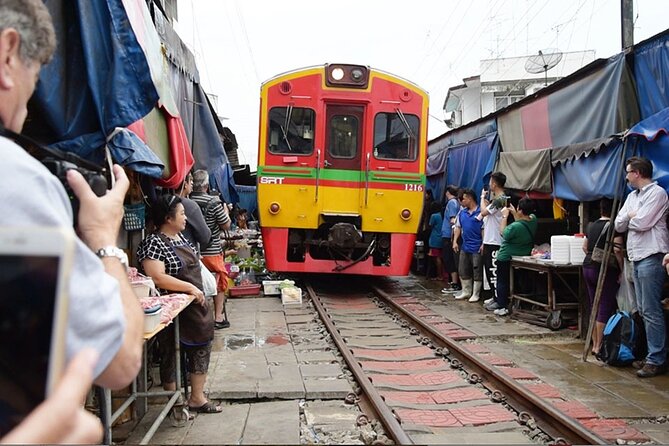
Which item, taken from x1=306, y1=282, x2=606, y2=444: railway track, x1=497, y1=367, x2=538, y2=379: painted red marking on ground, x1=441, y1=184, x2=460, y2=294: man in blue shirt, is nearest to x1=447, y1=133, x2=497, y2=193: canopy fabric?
x1=441, y1=184, x2=460, y2=294: man in blue shirt

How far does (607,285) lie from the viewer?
595 centimetres

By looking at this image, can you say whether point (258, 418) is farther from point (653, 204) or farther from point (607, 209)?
point (607, 209)

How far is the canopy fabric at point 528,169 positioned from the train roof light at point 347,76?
8.77ft

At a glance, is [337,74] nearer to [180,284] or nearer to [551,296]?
[551,296]

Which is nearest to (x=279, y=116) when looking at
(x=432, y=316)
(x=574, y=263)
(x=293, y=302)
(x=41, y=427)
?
(x=293, y=302)

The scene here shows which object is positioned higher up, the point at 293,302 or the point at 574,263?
the point at 574,263

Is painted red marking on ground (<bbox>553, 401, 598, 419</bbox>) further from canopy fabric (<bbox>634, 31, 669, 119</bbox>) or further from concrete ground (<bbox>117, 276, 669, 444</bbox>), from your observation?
canopy fabric (<bbox>634, 31, 669, 119</bbox>)

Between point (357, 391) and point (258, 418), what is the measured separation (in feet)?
3.21

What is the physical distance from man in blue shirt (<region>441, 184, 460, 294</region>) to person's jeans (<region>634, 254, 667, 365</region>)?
518cm

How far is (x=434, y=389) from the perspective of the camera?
16.1ft

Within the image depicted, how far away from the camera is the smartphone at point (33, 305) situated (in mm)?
798

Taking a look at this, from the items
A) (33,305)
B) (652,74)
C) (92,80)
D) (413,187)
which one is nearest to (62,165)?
(33,305)

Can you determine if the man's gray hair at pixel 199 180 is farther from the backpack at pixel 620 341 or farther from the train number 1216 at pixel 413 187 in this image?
the backpack at pixel 620 341

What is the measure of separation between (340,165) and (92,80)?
656 cm
